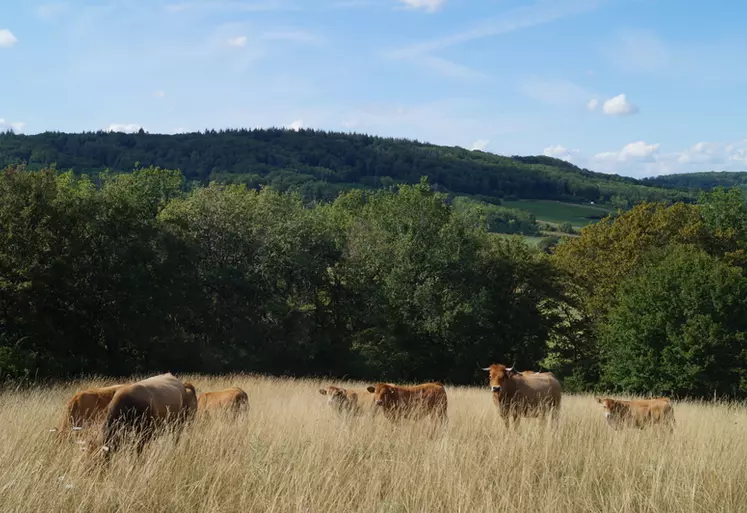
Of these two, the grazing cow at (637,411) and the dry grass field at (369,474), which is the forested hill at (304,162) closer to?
the grazing cow at (637,411)

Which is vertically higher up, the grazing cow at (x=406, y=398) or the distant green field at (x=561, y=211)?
the distant green field at (x=561, y=211)

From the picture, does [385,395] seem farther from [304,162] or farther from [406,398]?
[304,162]

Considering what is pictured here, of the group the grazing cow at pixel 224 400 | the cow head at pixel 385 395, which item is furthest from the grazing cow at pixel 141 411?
the cow head at pixel 385 395

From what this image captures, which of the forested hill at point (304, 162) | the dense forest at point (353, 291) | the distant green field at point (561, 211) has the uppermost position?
the forested hill at point (304, 162)

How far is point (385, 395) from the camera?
37.8ft

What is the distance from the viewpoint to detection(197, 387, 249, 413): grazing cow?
1067cm

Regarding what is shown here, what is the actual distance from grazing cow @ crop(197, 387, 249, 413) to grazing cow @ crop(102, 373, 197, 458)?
224 centimetres

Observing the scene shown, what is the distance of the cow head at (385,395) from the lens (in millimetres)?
11303

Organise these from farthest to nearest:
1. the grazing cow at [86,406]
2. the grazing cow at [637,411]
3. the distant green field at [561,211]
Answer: the distant green field at [561,211]
the grazing cow at [637,411]
the grazing cow at [86,406]

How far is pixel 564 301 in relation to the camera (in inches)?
1452

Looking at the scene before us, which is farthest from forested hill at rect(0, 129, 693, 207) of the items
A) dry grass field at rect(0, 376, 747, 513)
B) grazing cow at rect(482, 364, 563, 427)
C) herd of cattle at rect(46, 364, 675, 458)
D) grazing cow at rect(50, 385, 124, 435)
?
dry grass field at rect(0, 376, 747, 513)

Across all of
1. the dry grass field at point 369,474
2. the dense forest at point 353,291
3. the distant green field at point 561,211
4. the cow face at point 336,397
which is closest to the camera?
the dry grass field at point 369,474

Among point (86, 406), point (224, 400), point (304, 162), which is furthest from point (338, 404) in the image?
point (304, 162)

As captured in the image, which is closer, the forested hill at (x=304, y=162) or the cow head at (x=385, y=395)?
the cow head at (x=385, y=395)
